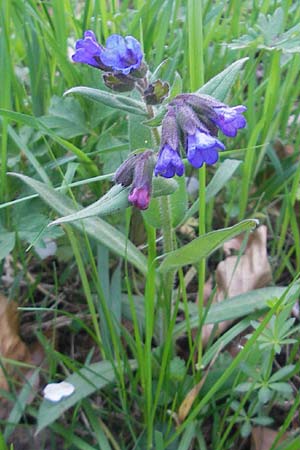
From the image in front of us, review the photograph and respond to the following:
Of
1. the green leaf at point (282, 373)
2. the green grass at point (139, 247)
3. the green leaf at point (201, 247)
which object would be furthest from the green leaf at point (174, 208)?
the green leaf at point (282, 373)

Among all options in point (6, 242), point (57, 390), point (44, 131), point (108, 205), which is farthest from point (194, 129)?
point (57, 390)

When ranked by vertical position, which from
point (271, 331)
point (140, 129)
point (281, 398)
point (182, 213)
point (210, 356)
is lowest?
point (281, 398)

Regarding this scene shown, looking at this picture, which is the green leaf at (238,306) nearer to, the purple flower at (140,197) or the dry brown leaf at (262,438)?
the dry brown leaf at (262,438)

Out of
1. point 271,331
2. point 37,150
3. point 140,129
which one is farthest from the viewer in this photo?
point 37,150

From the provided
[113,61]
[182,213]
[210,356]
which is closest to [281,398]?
[210,356]

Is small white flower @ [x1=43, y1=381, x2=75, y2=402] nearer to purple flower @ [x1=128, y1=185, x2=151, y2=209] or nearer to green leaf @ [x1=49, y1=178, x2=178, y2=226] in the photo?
green leaf @ [x1=49, y1=178, x2=178, y2=226]

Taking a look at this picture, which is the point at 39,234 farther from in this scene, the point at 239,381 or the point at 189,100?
the point at 239,381

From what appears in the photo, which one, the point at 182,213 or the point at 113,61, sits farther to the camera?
the point at 182,213
